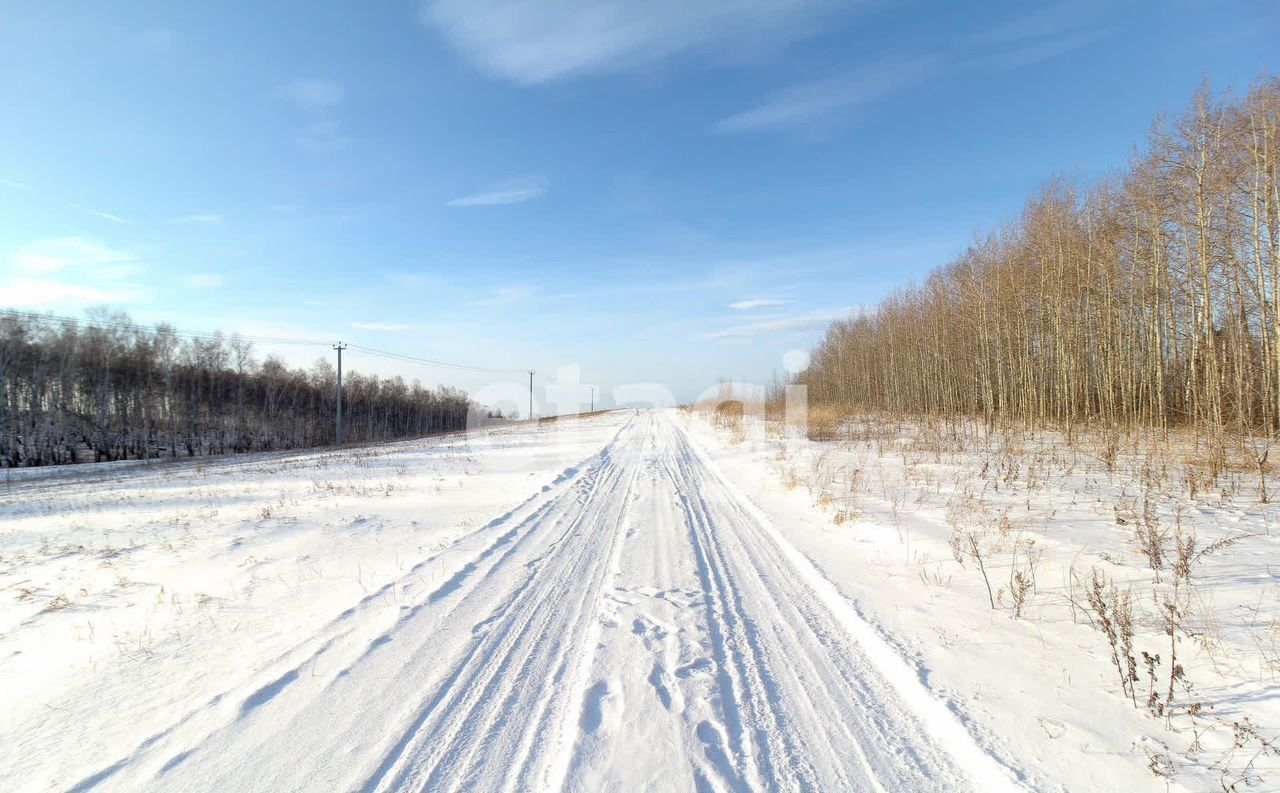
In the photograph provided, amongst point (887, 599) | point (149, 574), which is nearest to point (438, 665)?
point (887, 599)

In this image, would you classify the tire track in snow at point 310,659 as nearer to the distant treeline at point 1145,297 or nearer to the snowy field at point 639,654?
the snowy field at point 639,654

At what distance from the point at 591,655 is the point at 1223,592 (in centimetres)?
484

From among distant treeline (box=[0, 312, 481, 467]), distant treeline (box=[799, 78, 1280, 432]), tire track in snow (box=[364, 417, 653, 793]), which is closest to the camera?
tire track in snow (box=[364, 417, 653, 793])

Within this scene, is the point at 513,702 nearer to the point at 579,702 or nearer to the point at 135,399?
the point at 579,702

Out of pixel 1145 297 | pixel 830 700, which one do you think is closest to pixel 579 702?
pixel 830 700

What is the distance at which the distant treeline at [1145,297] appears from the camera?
31.8ft

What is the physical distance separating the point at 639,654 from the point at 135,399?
152 feet

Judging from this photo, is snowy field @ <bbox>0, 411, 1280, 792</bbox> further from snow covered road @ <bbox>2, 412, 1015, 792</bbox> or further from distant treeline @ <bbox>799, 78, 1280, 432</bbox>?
distant treeline @ <bbox>799, 78, 1280, 432</bbox>

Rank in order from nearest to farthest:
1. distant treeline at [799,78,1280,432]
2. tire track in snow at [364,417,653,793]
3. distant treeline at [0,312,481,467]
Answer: tire track in snow at [364,417,653,793] < distant treeline at [799,78,1280,432] < distant treeline at [0,312,481,467]

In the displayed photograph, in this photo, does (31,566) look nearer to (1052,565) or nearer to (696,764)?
(696,764)

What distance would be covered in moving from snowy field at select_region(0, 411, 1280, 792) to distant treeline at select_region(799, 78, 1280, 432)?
20.2ft

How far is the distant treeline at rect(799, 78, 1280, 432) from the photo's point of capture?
9.70m

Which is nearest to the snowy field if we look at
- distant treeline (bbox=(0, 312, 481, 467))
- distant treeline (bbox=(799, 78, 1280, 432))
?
distant treeline (bbox=(799, 78, 1280, 432))

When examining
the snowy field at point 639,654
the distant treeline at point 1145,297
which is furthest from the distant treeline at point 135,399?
the distant treeline at point 1145,297
